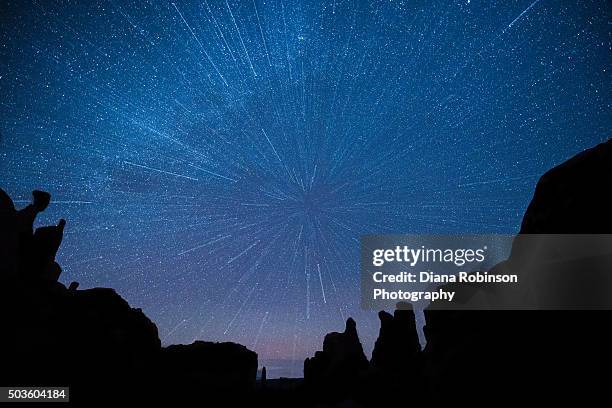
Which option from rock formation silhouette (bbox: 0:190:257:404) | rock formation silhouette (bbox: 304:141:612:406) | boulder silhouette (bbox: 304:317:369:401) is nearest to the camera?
rock formation silhouette (bbox: 304:141:612:406)

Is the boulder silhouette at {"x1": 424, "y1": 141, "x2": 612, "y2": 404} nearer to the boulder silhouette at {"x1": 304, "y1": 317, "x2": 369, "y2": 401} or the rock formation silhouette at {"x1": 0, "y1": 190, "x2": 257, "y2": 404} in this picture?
the boulder silhouette at {"x1": 304, "y1": 317, "x2": 369, "y2": 401}

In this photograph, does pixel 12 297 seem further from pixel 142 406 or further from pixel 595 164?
pixel 595 164

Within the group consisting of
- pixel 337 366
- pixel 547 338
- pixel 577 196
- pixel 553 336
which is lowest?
pixel 337 366

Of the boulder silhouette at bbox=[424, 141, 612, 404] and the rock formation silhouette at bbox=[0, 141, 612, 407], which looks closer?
the boulder silhouette at bbox=[424, 141, 612, 404]

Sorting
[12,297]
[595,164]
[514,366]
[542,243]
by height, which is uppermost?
[595,164]

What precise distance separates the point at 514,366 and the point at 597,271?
7.98 meters

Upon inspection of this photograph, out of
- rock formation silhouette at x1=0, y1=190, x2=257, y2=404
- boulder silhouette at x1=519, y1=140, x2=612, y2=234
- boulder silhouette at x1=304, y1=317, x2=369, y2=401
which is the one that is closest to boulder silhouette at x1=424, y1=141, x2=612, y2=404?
boulder silhouette at x1=519, y1=140, x2=612, y2=234

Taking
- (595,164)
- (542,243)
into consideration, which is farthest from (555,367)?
(595,164)

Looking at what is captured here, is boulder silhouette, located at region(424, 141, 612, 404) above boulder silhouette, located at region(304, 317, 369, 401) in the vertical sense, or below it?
above

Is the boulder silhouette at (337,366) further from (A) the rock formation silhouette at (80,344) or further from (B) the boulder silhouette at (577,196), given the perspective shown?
(B) the boulder silhouette at (577,196)

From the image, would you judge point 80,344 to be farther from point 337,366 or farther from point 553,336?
point 337,366

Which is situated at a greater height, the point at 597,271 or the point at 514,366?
the point at 597,271

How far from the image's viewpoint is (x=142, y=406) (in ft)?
125

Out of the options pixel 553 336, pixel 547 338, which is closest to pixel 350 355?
pixel 547 338
